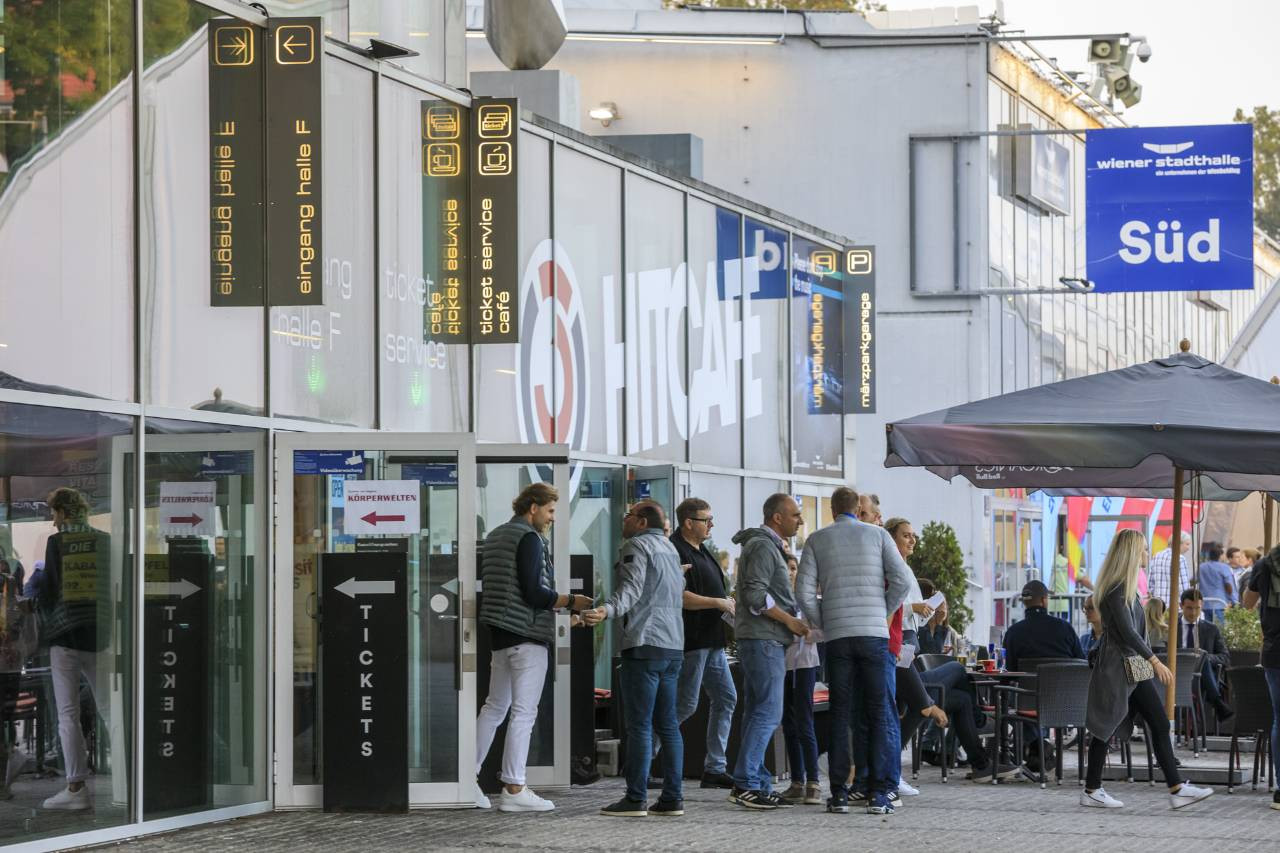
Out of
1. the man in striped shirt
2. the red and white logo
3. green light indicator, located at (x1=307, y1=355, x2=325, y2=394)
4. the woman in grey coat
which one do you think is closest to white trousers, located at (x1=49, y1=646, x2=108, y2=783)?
green light indicator, located at (x1=307, y1=355, x2=325, y2=394)

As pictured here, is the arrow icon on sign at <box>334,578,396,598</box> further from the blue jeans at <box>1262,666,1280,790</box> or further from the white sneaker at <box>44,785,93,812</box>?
the blue jeans at <box>1262,666,1280,790</box>

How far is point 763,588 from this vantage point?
459 inches

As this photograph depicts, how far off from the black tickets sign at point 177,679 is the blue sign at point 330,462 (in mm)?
879

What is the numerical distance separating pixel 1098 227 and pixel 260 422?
12.7 meters

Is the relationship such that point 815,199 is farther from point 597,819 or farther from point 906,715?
point 597,819

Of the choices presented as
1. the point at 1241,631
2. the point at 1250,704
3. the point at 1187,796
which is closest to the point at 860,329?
the point at 1241,631

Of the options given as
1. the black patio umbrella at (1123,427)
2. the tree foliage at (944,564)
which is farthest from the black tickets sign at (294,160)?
the tree foliage at (944,564)

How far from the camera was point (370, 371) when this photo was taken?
13094 millimetres

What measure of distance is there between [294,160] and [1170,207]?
12.8 m

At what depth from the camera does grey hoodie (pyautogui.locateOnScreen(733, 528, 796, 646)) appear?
1166 centimetres

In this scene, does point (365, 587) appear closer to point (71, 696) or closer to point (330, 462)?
point (330, 462)

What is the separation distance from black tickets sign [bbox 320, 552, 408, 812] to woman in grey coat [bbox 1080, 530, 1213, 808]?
13.0 feet

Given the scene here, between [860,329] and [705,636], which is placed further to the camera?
[860,329]

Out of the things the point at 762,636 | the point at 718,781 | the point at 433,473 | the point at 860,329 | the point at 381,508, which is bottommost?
the point at 718,781
